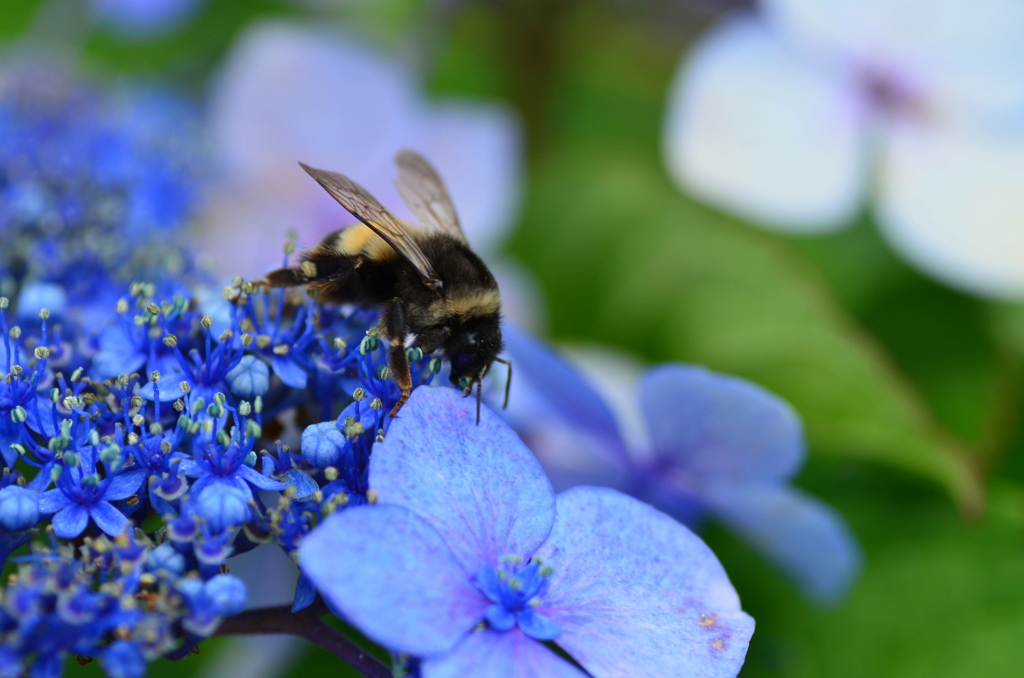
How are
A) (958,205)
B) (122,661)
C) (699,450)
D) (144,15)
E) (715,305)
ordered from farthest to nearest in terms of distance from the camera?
(144,15) < (715,305) < (958,205) < (699,450) < (122,661)

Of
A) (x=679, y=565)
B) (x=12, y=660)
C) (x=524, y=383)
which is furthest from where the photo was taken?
(x=524, y=383)

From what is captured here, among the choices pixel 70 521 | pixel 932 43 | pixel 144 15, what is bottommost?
pixel 70 521

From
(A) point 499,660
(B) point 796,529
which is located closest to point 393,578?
(A) point 499,660

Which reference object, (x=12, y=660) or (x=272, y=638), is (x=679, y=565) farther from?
(x=272, y=638)

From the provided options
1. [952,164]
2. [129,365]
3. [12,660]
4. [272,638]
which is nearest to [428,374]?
[129,365]

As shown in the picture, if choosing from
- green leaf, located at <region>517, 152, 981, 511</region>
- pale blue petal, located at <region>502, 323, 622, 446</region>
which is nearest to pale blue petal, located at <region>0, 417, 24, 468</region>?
pale blue petal, located at <region>502, 323, 622, 446</region>

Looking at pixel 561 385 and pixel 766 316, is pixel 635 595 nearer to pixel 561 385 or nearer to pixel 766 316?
pixel 561 385
